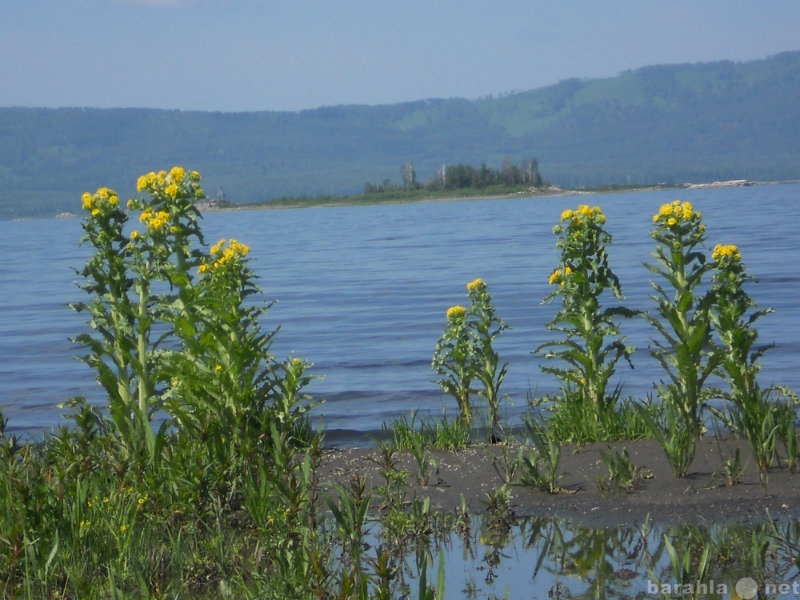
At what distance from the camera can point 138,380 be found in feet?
28.4

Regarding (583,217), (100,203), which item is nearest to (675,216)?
(583,217)

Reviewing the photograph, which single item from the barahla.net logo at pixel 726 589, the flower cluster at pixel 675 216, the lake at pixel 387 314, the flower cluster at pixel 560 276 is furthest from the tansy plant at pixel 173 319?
the barahla.net logo at pixel 726 589

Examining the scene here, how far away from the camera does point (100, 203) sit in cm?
869

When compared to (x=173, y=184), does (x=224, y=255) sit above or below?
below

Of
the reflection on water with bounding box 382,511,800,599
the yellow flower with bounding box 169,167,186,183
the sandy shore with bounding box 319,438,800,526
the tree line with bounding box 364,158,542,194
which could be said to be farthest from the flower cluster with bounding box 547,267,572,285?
the tree line with bounding box 364,158,542,194

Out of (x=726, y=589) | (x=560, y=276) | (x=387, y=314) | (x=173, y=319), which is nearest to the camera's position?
(x=726, y=589)

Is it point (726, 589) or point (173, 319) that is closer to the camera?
point (726, 589)

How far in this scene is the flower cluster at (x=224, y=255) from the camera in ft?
28.2

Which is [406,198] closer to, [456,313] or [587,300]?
[456,313]

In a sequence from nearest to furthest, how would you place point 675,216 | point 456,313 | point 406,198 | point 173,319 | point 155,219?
point 173,319 < point 155,219 < point 675,216 < point 456,313 < point 406,198

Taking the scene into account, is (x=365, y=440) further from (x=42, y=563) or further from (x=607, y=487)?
(x=42, y=563)

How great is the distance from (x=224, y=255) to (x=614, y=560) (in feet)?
12.2

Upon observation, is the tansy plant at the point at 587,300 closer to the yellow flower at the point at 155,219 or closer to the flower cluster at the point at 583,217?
the flower cluster at the point at 583,217

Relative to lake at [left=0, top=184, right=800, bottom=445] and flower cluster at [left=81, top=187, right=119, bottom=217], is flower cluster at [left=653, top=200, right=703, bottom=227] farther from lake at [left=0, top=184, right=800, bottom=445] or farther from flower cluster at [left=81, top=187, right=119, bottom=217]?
flower cluster at [left=81, top=187, right=119, bottom=217]
